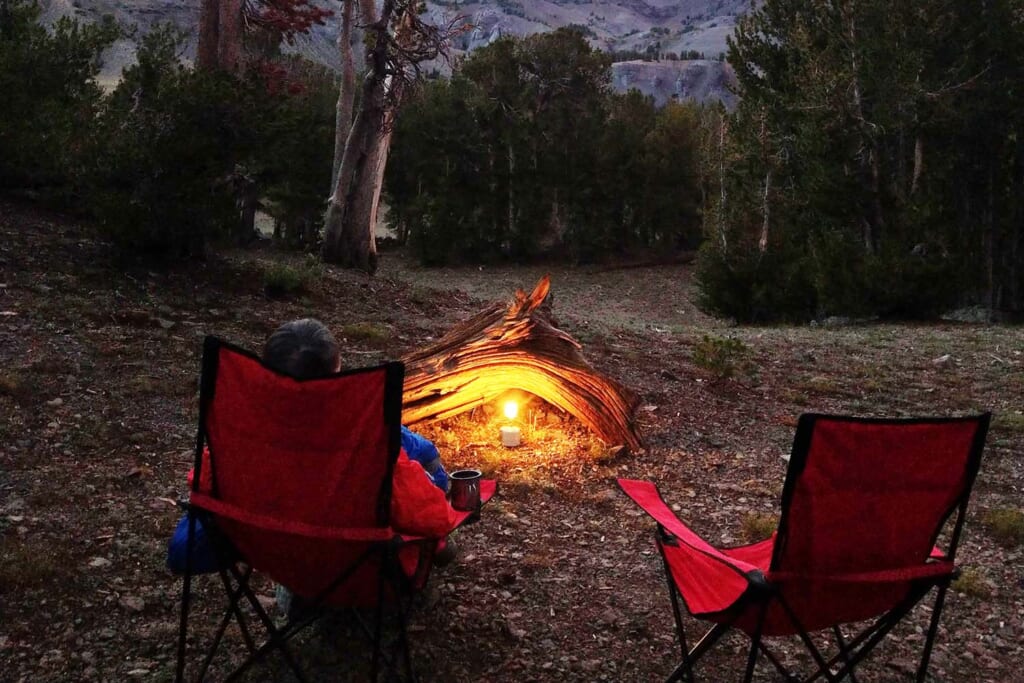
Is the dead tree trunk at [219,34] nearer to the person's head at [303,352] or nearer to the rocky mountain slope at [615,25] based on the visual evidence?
the person's head at [303,352]

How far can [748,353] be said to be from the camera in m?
8.22

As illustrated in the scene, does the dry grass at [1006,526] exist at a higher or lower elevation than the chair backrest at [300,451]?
lower

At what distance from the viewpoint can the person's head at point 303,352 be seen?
7.34 feet

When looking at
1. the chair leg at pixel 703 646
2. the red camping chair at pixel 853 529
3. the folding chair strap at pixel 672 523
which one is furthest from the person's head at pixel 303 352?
the chair leg at pixel 703 646

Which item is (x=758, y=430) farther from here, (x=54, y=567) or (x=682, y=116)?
(x=682, y=116)

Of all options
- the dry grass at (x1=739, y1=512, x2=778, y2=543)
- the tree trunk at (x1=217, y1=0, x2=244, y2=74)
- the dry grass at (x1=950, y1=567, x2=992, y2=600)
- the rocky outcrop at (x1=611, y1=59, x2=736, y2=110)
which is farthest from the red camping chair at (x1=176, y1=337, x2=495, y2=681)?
the rocky outcrop at (x1=611, y1=59, x2=736, y2=110)

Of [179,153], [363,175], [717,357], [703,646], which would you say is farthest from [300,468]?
[363,175]

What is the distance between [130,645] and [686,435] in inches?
137

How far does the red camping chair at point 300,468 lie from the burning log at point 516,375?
251 centimetres

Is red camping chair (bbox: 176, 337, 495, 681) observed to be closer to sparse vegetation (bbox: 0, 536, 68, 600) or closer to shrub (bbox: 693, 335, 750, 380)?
sparse vegetation (bbox: 0, 536, 68, 600)

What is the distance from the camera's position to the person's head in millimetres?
2238

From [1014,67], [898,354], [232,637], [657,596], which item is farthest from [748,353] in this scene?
[1014,67]

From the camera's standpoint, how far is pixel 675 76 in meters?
98.4

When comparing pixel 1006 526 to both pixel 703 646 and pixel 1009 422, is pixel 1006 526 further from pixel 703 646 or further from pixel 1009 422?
pixel 703 646
